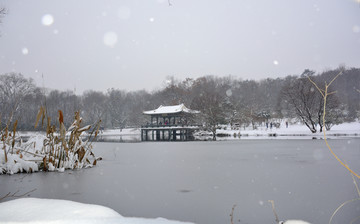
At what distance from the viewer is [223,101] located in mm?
38250

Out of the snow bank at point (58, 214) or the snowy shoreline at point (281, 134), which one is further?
the snowy shoreline at point (281, 134)

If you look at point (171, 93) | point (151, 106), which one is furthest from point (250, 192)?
point (151, 106)

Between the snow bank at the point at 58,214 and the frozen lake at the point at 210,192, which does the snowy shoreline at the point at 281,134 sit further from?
the snow bank at the point at 58,214

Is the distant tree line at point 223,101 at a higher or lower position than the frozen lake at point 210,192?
higher

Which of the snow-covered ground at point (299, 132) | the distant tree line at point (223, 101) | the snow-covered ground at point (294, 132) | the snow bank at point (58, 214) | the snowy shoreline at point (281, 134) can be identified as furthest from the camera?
the distant tree line at point (223, 101)

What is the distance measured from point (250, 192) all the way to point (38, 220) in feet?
8.12

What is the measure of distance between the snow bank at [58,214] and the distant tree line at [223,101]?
20.3 metres

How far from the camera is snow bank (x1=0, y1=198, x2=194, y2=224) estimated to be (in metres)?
2.13

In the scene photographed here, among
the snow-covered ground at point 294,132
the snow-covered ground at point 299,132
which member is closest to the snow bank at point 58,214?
the snow-covered ground at point 294,132

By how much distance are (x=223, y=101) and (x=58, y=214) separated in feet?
120

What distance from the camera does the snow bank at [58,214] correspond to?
213cm

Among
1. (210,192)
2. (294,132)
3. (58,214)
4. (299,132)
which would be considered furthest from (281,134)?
(58,214)

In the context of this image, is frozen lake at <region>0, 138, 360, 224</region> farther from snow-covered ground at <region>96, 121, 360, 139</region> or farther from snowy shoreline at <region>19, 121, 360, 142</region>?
snow-covered ground at <region>96, 121, 360, 139</region>

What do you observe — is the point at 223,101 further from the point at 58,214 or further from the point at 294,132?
the point at 58,214
